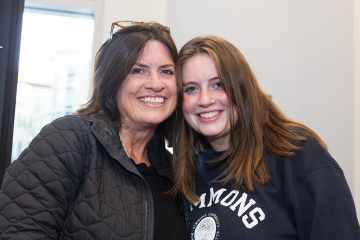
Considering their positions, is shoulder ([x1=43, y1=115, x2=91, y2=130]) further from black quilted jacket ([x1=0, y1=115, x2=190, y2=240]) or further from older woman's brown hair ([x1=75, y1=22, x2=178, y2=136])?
older woman's brown hair ([x1=75, y1=22, x2=178, y2=136])

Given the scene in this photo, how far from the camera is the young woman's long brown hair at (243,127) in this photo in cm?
129

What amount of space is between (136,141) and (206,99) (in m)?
0.40

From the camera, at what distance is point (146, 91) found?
55.6 inches

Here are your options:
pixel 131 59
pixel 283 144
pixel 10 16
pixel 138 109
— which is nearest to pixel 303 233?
pixel 283 144

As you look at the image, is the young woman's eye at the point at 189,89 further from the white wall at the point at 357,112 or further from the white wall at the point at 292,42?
the white wall at the point at 357,112

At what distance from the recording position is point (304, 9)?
263cm

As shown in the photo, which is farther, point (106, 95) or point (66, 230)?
point (106, 95)

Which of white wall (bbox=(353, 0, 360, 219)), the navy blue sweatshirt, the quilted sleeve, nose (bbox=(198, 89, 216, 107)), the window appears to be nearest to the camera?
the quilted sleeve

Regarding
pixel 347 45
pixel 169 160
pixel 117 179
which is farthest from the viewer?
pixel 347 45

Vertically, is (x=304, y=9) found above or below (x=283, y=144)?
above

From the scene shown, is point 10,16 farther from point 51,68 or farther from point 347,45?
point 347,45

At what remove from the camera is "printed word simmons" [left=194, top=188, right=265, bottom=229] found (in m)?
1.19

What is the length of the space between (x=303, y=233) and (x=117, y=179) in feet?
2.34

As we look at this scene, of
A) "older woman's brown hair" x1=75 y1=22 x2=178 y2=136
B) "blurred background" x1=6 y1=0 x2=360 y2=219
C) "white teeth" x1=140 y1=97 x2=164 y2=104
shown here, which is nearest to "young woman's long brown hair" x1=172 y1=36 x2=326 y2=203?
"white teeth" x1=140 y1=97 x2=164 y2=104
